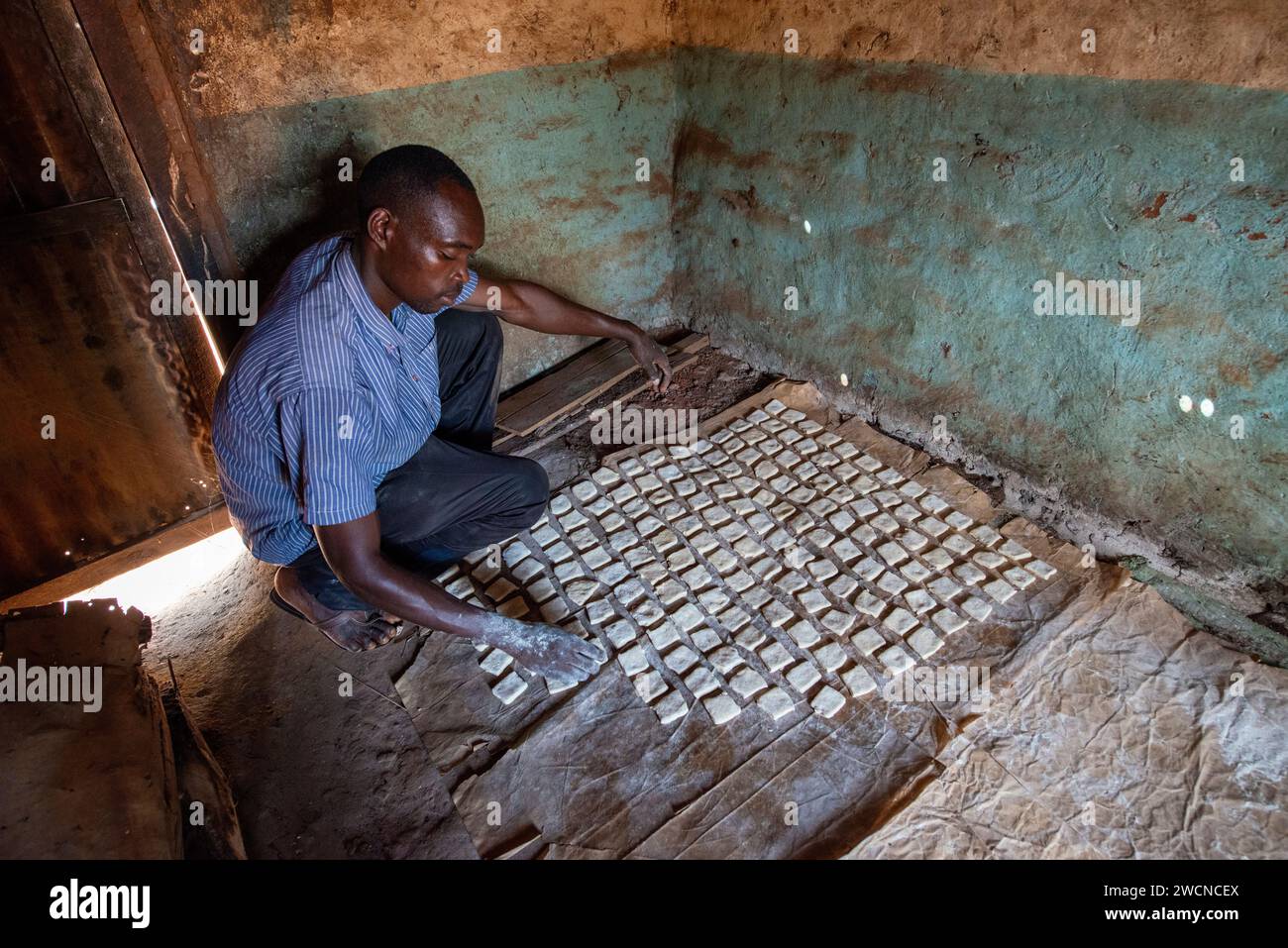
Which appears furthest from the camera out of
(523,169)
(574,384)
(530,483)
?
(574,384)

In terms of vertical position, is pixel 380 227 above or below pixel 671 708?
above

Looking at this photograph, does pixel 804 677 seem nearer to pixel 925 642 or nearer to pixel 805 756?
pixel 805 756

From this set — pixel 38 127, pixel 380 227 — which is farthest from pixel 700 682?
pixel 38 127

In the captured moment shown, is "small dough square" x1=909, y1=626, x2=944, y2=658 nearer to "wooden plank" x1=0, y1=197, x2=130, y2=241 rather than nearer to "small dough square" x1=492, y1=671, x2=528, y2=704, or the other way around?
"small dough square" x1=492, y1=671, x2=528, y2=704

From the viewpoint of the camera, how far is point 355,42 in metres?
3.07

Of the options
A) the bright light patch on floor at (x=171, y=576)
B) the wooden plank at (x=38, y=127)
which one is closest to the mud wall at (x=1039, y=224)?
the wooden plank at (x=38, y=127)

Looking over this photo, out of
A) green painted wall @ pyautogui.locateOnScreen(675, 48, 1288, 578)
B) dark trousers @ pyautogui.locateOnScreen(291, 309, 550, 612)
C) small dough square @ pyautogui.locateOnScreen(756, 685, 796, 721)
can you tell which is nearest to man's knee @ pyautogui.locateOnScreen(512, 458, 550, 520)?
dark trousers @ pyautogui.locateOnScreen(291, 309, 550, 612)

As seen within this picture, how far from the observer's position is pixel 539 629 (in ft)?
7.88

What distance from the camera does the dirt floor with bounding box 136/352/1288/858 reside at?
2.05 m

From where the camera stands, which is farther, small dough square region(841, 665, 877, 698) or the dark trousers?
the dark trousers

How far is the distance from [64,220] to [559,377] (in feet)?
7.52

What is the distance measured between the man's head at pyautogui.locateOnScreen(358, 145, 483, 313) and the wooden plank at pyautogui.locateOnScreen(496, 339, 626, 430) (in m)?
1.71
